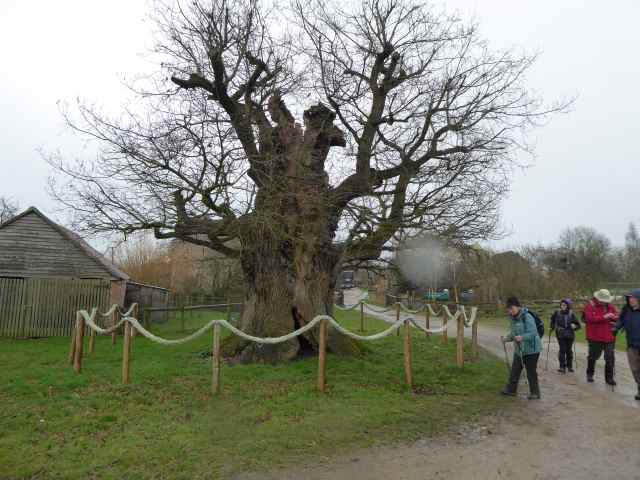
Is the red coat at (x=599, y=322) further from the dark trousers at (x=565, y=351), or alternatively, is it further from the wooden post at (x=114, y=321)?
the wooden post at (x=114, y=321)

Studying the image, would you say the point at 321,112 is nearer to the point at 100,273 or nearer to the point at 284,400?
the point at 284,400

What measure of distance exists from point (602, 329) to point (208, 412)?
23.6 feet

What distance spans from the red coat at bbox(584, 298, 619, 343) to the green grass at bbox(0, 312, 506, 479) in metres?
1.85

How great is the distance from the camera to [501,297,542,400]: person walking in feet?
25.2

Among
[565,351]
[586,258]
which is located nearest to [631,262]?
[586,258]

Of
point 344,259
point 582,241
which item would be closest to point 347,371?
point 344,259

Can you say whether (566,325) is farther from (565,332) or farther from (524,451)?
(524,451)

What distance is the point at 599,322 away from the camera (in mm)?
8898

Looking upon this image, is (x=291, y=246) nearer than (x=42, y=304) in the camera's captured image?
Yes

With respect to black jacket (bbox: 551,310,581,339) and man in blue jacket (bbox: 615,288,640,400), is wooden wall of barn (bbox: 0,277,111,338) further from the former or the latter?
man in blue jacket (bbox: 615,288,640,400)

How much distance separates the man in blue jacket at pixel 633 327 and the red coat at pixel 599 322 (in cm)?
80

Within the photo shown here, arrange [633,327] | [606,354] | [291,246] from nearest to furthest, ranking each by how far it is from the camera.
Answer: [633,327] < [606,354] < [291,246]

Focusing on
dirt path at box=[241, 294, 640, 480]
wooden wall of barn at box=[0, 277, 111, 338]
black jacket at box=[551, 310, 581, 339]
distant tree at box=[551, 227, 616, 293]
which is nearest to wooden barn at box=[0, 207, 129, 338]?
wooden wall of barn at box=[0, 277, 111, 338]

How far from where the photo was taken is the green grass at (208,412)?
16.3ft
